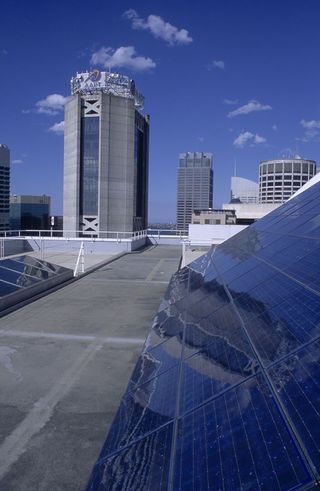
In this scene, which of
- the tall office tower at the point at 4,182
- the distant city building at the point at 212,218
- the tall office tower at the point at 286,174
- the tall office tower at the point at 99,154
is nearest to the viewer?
the tall office tower at the point at 99,154

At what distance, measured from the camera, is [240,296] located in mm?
6266

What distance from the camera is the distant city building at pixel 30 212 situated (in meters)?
114

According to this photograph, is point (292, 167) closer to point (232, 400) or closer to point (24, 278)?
point (24, 278)

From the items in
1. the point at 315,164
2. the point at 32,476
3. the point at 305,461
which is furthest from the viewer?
the point at 315,164

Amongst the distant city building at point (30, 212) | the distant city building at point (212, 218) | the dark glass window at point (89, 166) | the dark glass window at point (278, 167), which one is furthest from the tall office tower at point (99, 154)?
the dark glass window at point (278, 167)

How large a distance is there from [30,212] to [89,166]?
48375mm

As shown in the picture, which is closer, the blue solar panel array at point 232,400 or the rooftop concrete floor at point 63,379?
the blue solar panel array at point 232,400

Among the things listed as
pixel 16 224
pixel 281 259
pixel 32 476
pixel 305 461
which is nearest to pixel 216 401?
pixel 305 461

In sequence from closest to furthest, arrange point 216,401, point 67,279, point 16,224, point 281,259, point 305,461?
point 305,461, point 216,401, point 281,259, point 67,279, point 16,224

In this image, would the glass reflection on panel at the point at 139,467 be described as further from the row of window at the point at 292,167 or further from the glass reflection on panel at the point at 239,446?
the row of window at the point at 292,167

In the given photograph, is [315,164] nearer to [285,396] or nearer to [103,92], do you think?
[103,92]

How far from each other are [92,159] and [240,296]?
77.0 m

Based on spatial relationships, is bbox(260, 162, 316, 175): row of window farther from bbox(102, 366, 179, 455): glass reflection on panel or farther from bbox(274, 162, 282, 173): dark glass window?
bbox(102, 366, 179, 455): glass reflection on panel

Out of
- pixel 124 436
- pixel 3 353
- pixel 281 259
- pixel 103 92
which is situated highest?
pixel 103 92
